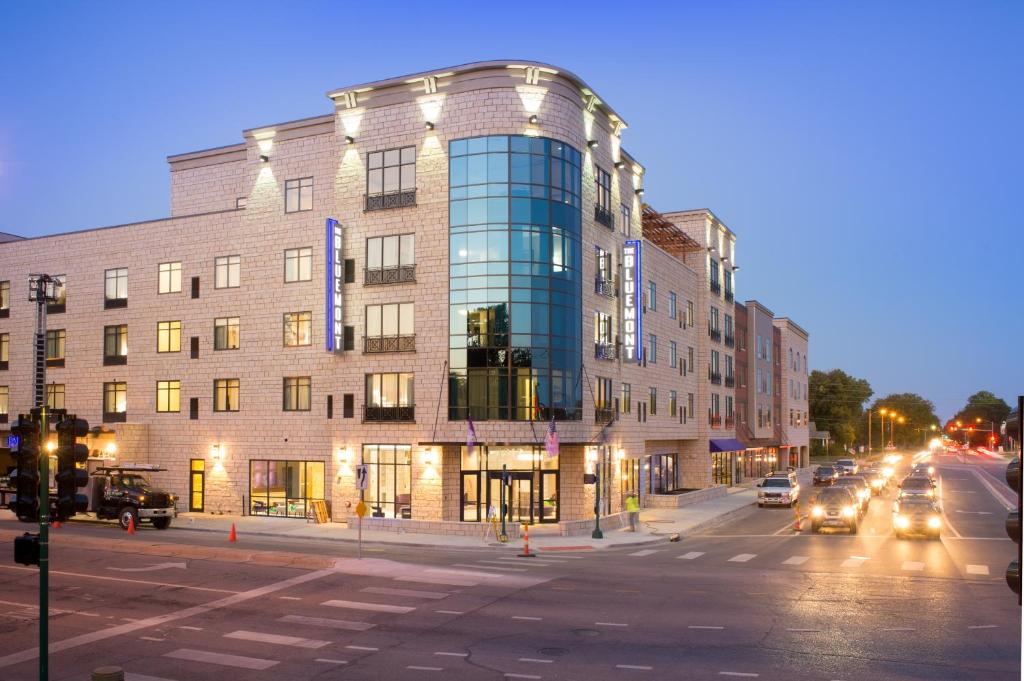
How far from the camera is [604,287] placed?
44094 mm

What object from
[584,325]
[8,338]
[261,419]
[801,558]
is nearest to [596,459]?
[584,325]

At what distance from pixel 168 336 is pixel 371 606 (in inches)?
1253

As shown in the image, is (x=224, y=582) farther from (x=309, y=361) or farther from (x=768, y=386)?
(x=768, y=386)

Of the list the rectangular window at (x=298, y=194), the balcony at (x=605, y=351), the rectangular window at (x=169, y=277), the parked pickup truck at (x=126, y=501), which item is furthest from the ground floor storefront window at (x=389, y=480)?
the rectangular window at (x=169, y=277)

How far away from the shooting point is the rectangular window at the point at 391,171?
4119 cm

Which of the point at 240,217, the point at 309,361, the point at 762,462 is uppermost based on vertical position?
the point at 240,217

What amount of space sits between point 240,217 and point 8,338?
19.9 meters

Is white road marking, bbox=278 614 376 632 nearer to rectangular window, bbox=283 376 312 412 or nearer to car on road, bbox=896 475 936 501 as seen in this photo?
rectangular window, bbox=283 376 312 412

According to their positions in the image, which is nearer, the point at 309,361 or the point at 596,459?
the point at 596,459

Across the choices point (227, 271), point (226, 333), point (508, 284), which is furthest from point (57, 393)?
point (508, 284)

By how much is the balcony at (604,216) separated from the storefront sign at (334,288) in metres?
12.9

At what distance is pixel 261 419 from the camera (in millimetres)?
45125

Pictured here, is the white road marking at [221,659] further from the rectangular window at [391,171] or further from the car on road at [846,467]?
the car on road at [846,467]

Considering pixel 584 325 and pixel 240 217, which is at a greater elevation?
pixel 240 217
